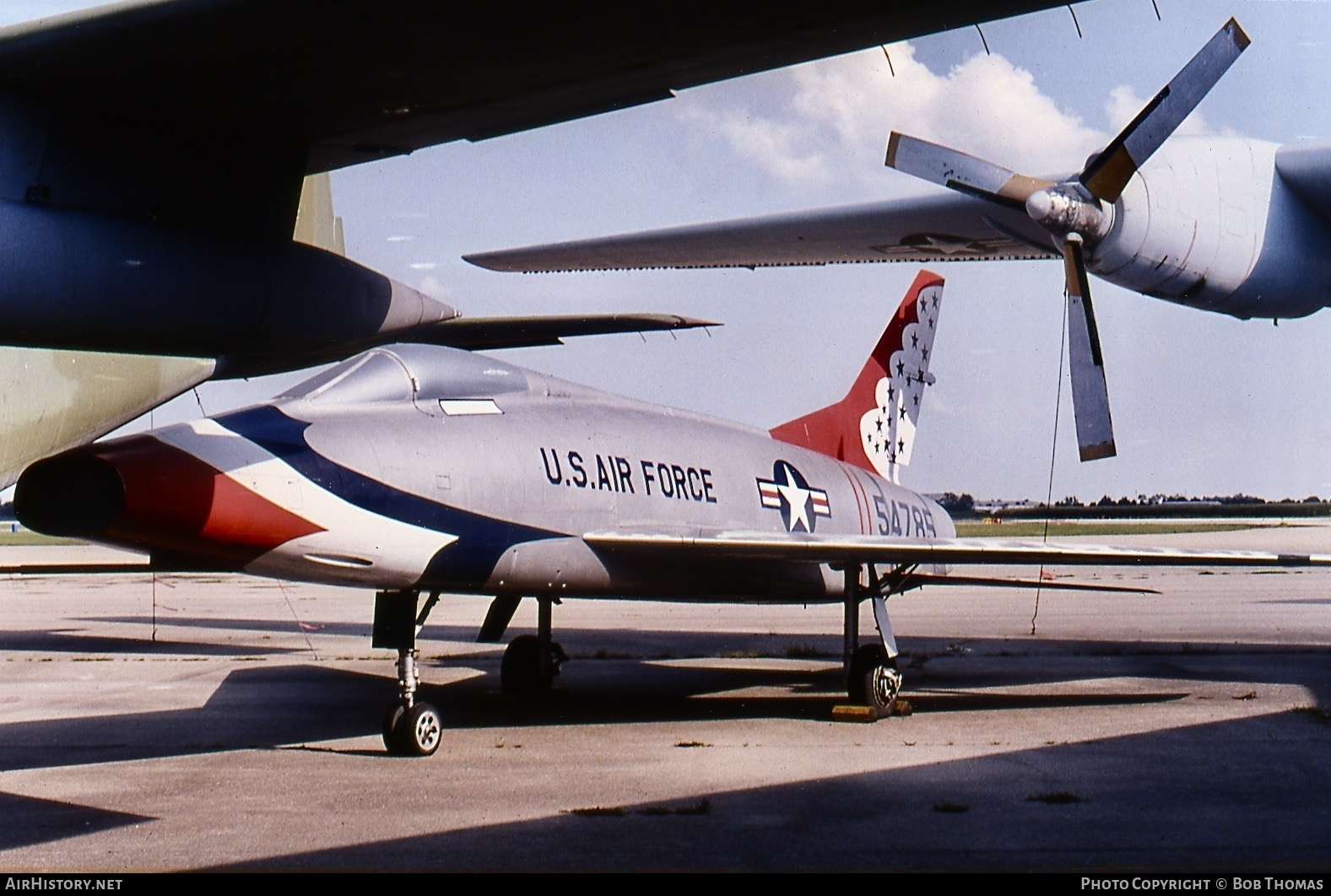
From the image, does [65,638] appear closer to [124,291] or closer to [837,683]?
[837,683]

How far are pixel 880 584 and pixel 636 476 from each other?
10.8ft

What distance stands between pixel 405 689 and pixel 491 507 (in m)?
1.51

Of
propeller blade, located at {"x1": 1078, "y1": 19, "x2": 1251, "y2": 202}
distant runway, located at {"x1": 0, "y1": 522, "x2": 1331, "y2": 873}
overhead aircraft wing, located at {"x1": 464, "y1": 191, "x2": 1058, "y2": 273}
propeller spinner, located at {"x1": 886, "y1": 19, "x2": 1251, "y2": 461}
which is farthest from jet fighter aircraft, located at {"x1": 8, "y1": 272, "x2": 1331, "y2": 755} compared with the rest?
propeller blade, located at {"x1": 1078, "y1": 19, "x2": 1251, "y2": 202}

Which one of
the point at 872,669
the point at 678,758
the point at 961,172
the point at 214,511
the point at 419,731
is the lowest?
the point at 678,758

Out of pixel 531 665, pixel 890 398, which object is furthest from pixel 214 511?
pixel 890 398

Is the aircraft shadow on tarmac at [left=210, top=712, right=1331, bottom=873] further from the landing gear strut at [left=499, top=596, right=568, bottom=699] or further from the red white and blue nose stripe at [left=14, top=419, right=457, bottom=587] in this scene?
the landing gear strut at [left=499, top=596, right=568, bottom=699]

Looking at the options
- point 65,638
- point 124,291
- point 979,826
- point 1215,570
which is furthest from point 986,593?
point 124,291

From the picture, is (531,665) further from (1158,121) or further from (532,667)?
(1158,121)

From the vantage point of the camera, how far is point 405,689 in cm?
893

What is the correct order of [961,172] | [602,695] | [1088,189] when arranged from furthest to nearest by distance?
[602,695]
[961,172]
[1088,189]

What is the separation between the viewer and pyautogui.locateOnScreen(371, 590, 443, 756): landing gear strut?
875cm

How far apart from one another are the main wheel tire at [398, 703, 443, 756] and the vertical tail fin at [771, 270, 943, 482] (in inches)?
286

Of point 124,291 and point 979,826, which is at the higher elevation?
point 124,291

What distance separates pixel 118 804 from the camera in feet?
23.5
